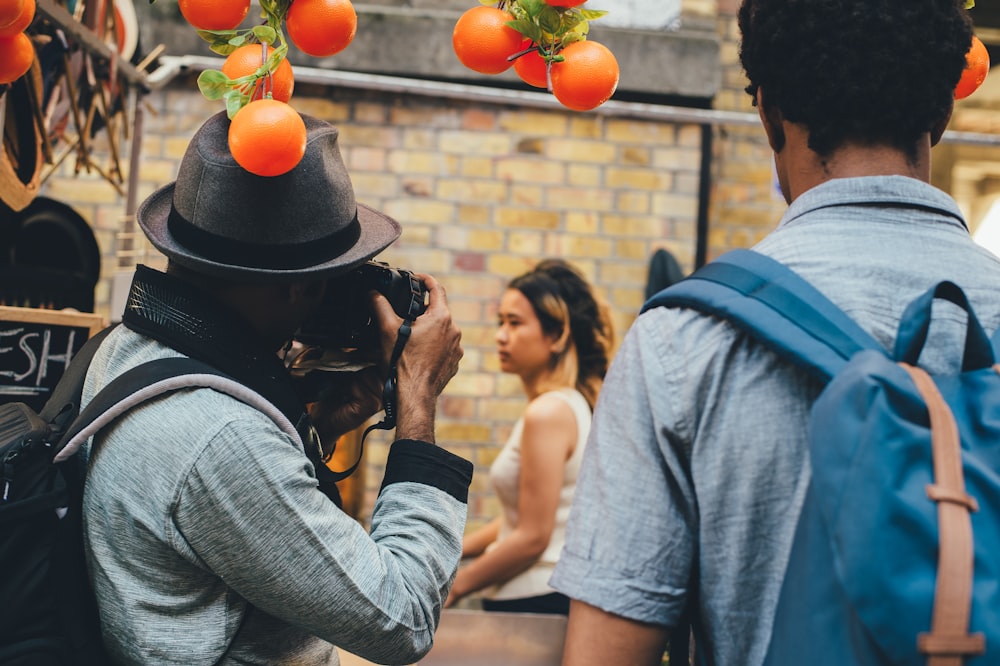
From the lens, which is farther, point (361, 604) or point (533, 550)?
point (533, 550)

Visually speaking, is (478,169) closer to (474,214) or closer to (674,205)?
(474,214)

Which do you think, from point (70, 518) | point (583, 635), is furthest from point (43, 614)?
point (583, 635)

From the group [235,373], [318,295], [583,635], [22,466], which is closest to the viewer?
[583,635]

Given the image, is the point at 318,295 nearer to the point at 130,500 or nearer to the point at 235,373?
the point at 235,373

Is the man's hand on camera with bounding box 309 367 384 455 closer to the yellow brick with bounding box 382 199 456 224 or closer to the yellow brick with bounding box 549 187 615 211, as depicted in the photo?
the yellow brick with bounding box 382 199 456 224

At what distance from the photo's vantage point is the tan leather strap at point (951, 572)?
751 millimetres

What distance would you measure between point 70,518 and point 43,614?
123mm

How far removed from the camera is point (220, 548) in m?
1.22

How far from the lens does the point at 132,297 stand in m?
1.39

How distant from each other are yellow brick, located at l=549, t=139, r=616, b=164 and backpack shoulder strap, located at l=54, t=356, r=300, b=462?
10.1 feet

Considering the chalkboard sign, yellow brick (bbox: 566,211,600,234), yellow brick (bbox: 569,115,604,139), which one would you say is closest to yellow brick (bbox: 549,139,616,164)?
yellow brick (bbox: 569,115,604,139)

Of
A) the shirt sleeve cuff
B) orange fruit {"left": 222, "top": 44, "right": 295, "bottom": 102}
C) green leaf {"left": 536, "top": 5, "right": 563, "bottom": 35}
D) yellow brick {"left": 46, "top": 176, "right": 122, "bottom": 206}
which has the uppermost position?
yellow brick {"left": 46, "top": 176, "right": 122, "bottom": 206}

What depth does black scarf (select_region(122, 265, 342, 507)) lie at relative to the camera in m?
1.34

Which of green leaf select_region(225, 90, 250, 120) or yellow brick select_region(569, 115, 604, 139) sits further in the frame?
yellow brick select_region(569, 115, 604, 139)
